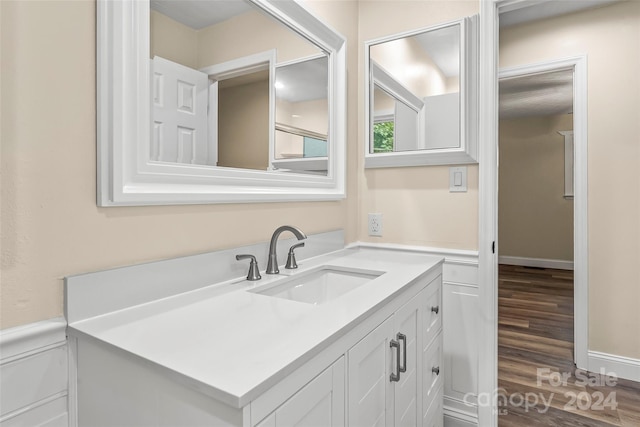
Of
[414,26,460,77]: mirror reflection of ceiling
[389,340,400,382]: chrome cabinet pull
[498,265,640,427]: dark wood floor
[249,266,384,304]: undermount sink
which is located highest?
[414,26,460,77]: mirror reflection of ceiling

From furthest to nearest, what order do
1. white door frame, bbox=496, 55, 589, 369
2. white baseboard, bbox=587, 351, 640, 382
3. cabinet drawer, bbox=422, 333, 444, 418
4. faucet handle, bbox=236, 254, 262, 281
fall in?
white door frame, bbox=496, 55, 589, 369
white baseboard, bbox=587, 351, 640, 382
cabinet drawer, bbox=422, 333, 444, 418
faucet handle, bbox=236, 254, 262, 281

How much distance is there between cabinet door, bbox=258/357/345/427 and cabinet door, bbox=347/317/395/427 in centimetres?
5

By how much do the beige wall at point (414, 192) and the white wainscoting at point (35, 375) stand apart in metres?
1.47

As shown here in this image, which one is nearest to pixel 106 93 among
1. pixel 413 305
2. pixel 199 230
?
pixel 199 230

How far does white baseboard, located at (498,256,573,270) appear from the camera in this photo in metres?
5.34

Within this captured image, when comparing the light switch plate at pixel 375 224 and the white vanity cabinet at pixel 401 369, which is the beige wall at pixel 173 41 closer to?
the white vanity cabinet at pixel 401 369

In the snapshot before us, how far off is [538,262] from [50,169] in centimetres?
617

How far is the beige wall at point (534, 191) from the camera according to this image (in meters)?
5.32

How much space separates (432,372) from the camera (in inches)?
56.0

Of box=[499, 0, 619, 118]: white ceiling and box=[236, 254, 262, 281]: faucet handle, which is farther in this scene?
box=[499, 0, 619, 118]: white ceiling

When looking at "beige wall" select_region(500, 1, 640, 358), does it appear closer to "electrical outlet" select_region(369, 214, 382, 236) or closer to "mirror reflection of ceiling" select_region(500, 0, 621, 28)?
"mirror reflection of ceiling" select_region(500, 0, 621, 28)

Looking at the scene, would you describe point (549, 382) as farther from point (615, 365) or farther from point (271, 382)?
point (271, 382)

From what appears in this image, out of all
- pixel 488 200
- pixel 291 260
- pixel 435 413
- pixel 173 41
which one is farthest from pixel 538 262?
pixel 173 41

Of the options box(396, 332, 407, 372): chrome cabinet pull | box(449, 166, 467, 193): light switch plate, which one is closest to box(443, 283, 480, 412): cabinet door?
box(449, 166, 467, 193): light switch plate
